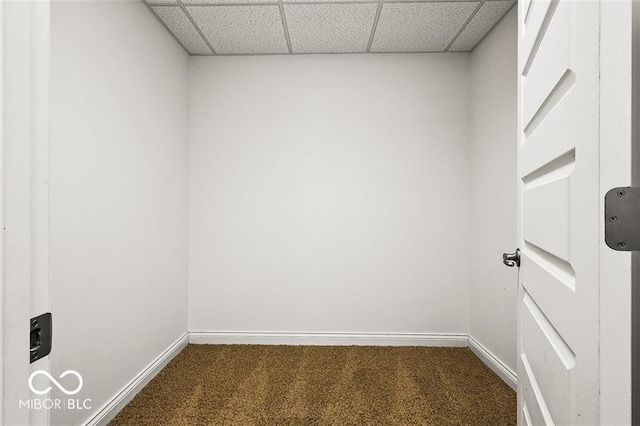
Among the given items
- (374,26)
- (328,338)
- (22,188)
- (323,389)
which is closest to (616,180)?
(22,188)

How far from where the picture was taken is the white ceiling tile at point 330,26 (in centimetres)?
213

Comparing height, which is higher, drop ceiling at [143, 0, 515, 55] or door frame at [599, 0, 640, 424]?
drop ceiling at [143, 0, 515, 55]

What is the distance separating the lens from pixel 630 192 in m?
0.48

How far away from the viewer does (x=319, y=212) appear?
9.04 ft

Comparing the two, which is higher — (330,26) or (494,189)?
(330,26)

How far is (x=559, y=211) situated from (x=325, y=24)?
203 cm

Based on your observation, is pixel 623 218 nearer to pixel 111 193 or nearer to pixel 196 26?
pixel 111 193

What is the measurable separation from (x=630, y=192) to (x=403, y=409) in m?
1.74

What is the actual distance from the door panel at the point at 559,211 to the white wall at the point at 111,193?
1683mm

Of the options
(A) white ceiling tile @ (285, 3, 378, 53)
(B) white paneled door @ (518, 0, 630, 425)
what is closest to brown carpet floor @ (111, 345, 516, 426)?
(B) white paneled door @ (518, 0, 630, 425)

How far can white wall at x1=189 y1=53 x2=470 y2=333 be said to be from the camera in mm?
2717

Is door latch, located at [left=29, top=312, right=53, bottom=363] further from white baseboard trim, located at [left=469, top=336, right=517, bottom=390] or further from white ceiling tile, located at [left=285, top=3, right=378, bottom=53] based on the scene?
white baseboard trim, located at [left=469, top=336, right=517, bottom=390]

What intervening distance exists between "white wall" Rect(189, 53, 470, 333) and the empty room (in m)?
0.02

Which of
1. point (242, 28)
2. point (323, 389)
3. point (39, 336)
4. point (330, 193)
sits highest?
point (242, 28)
